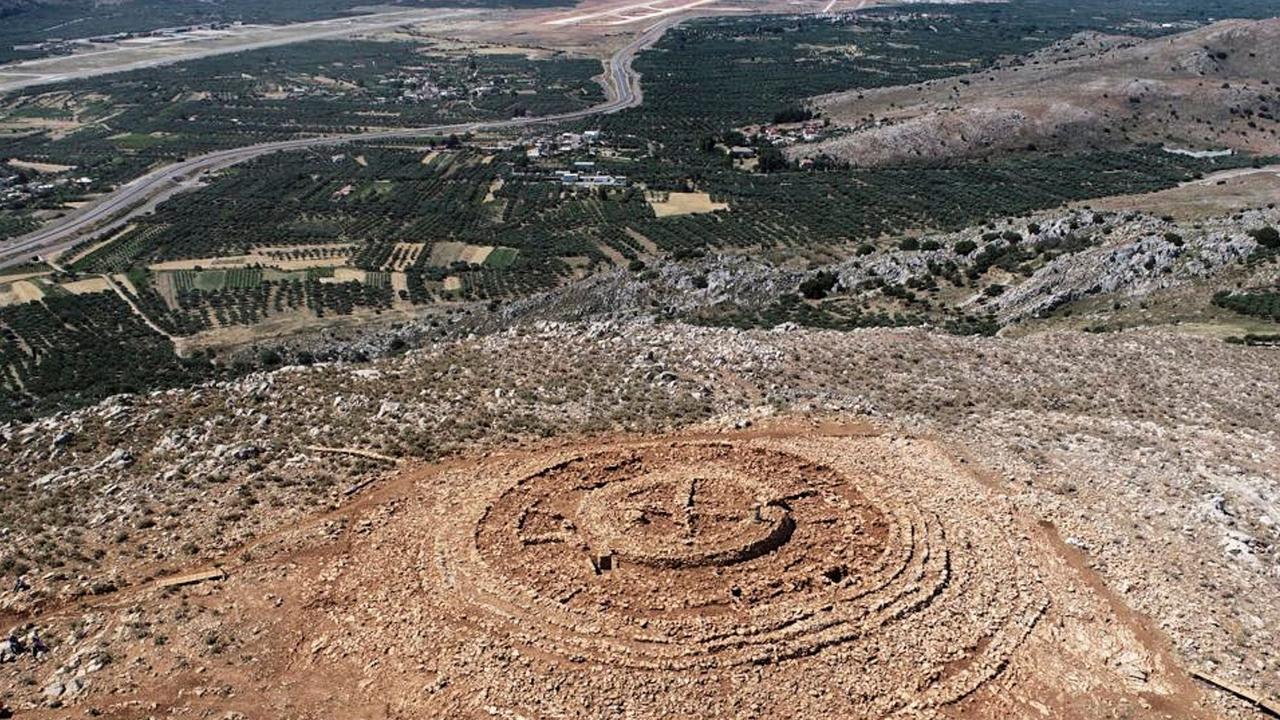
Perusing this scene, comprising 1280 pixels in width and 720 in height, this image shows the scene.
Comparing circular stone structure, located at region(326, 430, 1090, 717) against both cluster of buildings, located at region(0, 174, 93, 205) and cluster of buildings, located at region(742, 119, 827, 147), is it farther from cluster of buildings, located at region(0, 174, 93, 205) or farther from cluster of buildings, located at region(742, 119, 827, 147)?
cluster of buildings, located at region(0, 174, 93, 205)

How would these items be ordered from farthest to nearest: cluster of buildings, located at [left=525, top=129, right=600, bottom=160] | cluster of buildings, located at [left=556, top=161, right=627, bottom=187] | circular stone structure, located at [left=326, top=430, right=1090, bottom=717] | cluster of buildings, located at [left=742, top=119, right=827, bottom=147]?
cluster of buildings, located at [left=525, top=129, right=600, bottom=160]
cluster of buildings, located at [left=742, top=119, right=827, bottom=147]
cluster of buildings, located at [left=556, top=161, right=627, bottom=187]
circular stone structure, located at [left=326, top=430, right=1090, bottom=717]

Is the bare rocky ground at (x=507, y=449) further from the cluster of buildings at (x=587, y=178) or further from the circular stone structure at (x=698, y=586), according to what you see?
the cluster of buildings at (x=587, y=178)

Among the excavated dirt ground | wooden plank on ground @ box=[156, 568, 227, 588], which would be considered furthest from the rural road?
the excavated dirt ground

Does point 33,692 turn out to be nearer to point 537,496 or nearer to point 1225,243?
point 537,496

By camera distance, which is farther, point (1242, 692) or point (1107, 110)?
point (1107, 110)

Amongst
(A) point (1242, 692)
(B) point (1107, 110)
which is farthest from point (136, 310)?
(B) point (1107, 110)

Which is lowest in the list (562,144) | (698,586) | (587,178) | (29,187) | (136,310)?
(136,310)

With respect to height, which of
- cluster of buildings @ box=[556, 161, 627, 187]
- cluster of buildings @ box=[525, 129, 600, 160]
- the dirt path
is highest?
cluster of buildings @ box=[525, 129, 600, 160]

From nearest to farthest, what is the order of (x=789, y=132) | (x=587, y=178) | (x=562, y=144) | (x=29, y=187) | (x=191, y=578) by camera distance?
(x=191, y=578) < (x=587, y=178) < (x=29, y=187) < (x=789, y=132) < (x=562, y=144)

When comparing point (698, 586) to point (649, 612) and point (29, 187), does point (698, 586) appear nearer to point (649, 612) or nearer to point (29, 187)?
point (649, 612)
